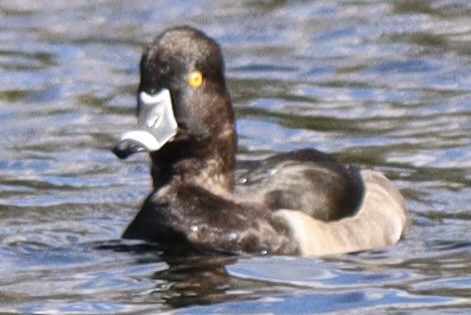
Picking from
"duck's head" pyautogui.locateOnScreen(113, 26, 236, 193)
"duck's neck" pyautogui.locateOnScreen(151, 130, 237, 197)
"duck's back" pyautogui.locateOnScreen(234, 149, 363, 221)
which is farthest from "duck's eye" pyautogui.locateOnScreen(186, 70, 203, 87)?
"duck's back" pyautogui.locateOnScreen(234, 149, 363, 221)

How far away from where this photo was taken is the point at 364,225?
33.8 ft

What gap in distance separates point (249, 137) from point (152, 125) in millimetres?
3374

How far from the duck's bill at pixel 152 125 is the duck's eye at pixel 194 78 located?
131 millimetres

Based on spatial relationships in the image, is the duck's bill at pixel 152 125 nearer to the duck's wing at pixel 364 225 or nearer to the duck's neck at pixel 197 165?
the duck's neck at pixel 197 165

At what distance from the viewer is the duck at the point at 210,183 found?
9648mm

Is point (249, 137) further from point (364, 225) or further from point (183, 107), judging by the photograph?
point (183, 107)

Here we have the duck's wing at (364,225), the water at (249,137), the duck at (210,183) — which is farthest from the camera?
the duck's wing at (364,225)

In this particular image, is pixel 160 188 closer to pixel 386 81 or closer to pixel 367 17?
pixel 386 81

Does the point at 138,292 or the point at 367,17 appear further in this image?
the point at 367,17

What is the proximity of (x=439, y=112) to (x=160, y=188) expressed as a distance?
12.4 feet

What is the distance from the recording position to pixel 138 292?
901 cm

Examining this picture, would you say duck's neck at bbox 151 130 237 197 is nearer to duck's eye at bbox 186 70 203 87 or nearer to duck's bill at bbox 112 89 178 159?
duck's bill at bbox 112 89 178 159

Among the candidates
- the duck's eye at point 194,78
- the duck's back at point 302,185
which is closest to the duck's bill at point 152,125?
the duck's eye at point 194,78

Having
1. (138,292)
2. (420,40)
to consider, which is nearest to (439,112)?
(420,40)
